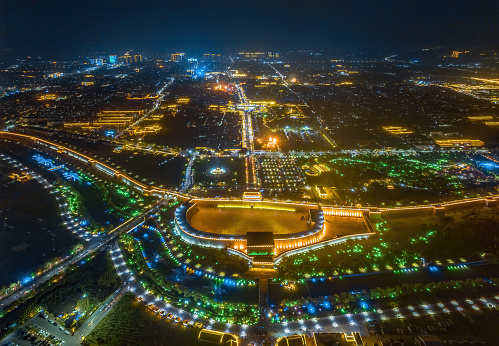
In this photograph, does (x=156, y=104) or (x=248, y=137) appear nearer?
(x=248, y=137)

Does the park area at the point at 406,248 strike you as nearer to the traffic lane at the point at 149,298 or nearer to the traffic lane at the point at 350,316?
the traffic lane at the point at 350,316

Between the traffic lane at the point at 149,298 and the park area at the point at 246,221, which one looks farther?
the park area at the point at 246,221

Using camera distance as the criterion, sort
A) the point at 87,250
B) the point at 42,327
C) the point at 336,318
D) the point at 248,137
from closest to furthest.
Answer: the point at 42,327 → the point at 336,318 → the point at 87,250 → the point at 248,137

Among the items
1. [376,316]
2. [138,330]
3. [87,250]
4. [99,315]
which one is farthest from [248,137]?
[138,330]

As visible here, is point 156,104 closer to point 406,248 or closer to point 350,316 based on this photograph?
point 406,248

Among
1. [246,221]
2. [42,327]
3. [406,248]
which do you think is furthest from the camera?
[246,221]

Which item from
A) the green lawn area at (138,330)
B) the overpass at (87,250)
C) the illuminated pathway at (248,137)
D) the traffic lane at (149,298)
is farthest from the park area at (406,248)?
the overpass at (87,250)

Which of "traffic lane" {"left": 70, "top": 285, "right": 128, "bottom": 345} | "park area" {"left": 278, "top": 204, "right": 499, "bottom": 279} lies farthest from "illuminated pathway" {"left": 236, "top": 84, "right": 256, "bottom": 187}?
"traffic lane" {"left": 70, "top": 285, "right": 128, "bottom": 345}

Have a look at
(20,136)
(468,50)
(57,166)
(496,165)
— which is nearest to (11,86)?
(20,136)

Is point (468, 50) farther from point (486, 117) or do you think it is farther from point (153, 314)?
point (153, 314)

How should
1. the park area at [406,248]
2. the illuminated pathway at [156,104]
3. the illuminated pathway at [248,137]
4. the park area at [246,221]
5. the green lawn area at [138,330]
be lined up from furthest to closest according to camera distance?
the illuminated pathway at [156,104]
the illuminated pathway at [248,137]
the park area at [246,221]
the park area at [406,248]
the green lawn area at [138,330]
